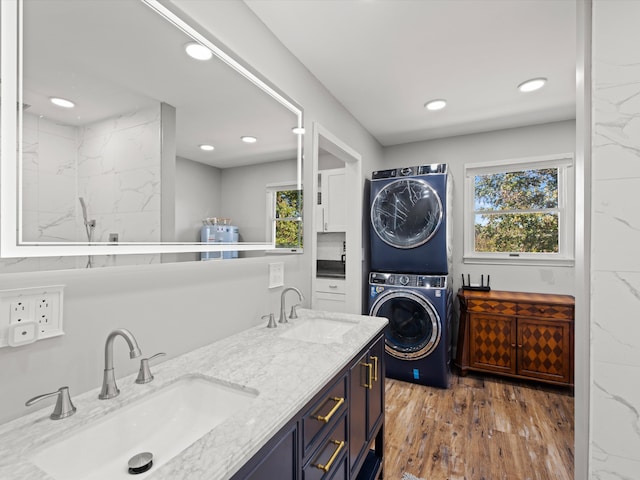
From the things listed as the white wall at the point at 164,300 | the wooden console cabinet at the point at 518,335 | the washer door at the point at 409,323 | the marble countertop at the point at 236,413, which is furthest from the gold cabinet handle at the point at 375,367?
the wooden console cabinet at the point at 518,335

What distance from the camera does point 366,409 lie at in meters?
1.50

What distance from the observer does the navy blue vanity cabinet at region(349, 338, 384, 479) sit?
4.38 feet

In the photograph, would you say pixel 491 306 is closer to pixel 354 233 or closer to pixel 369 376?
pixel 354 233

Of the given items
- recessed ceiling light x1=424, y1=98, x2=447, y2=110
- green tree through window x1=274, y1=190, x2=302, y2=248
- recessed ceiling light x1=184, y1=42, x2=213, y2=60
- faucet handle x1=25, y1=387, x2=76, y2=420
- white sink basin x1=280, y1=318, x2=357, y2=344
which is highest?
recessed ceiling light x1=424, y1=98, x2=447, y2=110

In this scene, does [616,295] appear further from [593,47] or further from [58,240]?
[58,240]

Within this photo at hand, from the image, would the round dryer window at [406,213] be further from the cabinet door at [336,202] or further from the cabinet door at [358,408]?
the cabinet door at [358,408]

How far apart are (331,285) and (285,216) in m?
1.76

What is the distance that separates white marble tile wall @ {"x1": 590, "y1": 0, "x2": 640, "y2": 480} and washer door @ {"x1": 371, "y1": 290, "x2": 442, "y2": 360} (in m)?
1.53

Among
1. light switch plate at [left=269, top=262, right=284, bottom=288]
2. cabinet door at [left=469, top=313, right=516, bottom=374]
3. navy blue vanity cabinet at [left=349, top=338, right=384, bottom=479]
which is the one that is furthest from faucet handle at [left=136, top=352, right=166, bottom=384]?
cabinet door at [left=469, top=313, right=516, bottom=374]

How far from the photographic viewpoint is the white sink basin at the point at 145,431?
0.70 metres

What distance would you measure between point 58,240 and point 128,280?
23cm

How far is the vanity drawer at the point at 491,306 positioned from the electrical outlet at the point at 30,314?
307 centimetres

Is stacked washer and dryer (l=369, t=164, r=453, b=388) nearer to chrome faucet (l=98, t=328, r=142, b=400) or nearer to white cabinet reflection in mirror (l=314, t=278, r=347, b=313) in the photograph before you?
white cabinet reflection in mirror (l=314, t=278, r=347, b=313)

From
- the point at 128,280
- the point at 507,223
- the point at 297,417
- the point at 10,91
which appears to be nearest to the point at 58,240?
the point at 128,280
